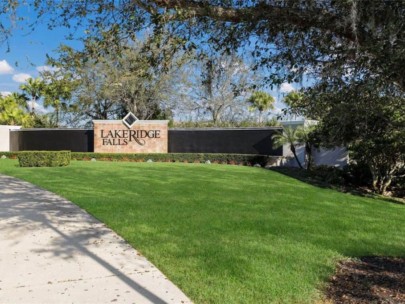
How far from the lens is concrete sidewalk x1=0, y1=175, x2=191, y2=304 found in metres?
4.29

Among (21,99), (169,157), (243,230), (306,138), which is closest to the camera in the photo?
(243,230)

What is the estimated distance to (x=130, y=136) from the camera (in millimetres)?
30312

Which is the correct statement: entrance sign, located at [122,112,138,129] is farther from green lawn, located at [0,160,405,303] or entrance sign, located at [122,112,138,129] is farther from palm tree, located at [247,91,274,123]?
green lawn, located at [0,160,405,303]

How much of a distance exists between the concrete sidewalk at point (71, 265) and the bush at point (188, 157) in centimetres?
1653

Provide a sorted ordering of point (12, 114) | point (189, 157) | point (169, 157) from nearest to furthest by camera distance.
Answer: point (189, 157) < point (169, 157) < point (12, 114)

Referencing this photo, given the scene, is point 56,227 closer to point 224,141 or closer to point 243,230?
point 243,230

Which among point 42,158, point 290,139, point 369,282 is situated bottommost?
point 369,282

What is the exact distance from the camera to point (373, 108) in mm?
4773

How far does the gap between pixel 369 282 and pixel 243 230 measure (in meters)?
2.56

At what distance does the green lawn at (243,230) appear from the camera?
4.68 metres

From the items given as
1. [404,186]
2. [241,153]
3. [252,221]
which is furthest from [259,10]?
[241,153]

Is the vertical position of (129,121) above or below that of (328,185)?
above

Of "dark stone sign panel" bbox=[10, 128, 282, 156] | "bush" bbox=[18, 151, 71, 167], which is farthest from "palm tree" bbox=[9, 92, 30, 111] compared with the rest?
"bush" bbox=[18, 151, 71, 167]

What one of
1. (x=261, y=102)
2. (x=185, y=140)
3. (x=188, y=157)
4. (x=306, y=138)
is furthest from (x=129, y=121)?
(x=261, y=102)
